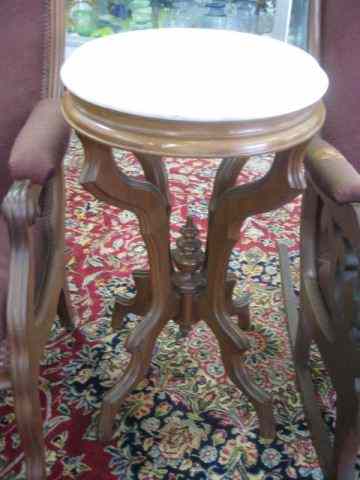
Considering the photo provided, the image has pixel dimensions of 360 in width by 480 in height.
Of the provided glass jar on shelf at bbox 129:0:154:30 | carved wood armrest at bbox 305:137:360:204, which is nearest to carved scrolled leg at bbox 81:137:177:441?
carved wood armrest at bbox 305:137:360:204

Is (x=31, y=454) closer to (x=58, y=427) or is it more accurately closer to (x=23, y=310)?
(x=58, y=427)

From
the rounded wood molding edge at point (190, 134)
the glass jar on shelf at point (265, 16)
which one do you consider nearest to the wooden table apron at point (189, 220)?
the rounded wood molding edge at point (190, 134)

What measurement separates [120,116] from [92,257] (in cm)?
104

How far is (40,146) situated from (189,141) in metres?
0.31

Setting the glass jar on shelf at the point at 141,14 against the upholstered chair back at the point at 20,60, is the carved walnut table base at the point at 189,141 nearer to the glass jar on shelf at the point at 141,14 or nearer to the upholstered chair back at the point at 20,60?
the upholstered chair back at the point at 20,60

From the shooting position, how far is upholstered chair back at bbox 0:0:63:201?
124cm

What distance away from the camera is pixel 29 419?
1.05 meters

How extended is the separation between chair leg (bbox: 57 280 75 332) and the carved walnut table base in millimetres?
206

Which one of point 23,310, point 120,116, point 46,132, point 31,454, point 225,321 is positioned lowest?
point 31,454

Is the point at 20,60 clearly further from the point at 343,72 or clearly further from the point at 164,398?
the point at 164,398

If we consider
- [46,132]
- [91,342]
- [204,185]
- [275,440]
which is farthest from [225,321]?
[204,185]

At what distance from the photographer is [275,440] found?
4.32 feet

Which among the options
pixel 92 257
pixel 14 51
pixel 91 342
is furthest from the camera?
pixel 92 257

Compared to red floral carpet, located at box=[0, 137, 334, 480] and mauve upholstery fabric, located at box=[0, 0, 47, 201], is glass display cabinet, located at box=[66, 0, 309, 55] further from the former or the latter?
mauve upholstery fabric, located at box=[0, 0, 47, 201]
